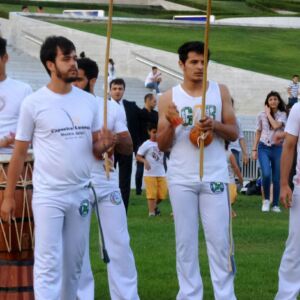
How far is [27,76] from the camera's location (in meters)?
37.8

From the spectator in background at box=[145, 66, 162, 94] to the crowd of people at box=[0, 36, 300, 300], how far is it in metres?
27.8

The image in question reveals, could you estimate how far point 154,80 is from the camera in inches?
1507

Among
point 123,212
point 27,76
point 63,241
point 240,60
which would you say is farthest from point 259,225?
point 240,60

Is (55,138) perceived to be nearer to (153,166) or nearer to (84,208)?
(84,208)

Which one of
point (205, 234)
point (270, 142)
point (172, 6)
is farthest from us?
point (172, 6)

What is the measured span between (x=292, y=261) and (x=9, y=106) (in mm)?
2664

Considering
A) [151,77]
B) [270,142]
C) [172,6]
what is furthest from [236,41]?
[270,142]

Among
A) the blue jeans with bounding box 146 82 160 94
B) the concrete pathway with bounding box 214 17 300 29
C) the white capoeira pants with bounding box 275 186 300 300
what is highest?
the concrete pathway with bounding box 214 17 300 29

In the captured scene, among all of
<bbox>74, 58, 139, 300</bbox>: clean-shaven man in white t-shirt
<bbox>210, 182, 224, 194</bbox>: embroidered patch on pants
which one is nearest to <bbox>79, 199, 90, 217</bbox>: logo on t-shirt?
<bbox>74, 58, 139, 300</bbox>: clean-shaven man in white t-shirt

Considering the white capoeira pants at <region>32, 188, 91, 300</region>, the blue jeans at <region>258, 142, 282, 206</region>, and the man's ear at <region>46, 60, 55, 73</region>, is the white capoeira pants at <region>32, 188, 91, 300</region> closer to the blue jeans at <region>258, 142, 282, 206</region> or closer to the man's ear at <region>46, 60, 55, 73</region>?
the man's ear at <region>46, 60, 55, 73</region>

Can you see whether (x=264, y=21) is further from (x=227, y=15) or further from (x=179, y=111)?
(x=179, y=111)

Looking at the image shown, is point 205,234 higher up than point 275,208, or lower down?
higher up

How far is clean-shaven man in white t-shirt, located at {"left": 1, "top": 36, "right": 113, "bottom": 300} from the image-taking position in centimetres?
895

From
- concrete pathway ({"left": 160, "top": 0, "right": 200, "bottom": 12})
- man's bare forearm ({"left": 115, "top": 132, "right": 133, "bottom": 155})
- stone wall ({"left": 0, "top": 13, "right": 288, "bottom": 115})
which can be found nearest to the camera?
man's bare forearm ({"left": 115, "top": 132, "right": 133, "bottom": 155})
